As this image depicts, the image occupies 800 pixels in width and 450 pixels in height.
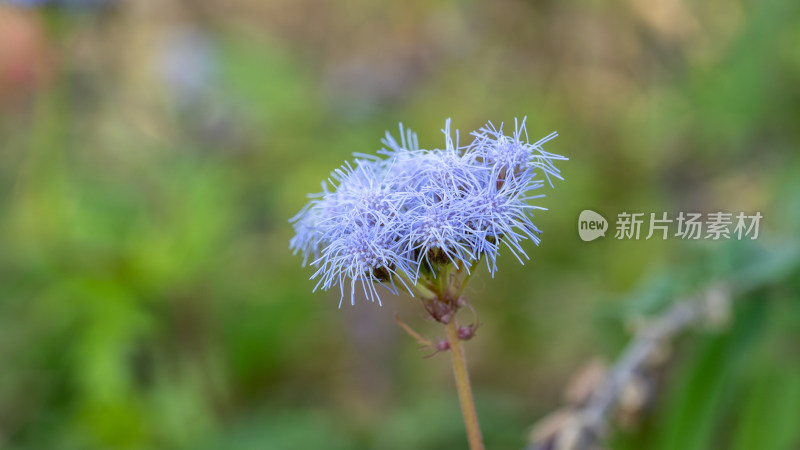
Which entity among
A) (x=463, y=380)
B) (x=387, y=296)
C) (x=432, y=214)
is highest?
(x=387, y=296)

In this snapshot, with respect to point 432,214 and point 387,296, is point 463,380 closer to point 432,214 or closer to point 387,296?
point 432,214

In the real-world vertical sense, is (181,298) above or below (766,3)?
below

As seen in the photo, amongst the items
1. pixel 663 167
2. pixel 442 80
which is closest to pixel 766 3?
pixel 663 167

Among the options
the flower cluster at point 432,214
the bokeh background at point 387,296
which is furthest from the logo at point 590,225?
the flower cluster at point 432,214

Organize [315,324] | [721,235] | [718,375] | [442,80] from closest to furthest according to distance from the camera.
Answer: [718,375] < [721,235] < [315,324] < [442,80]

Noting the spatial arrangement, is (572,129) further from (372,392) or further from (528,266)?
(372,392)

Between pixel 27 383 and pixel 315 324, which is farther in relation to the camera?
pixel 315 324

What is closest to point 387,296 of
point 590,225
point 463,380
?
point 590,225
